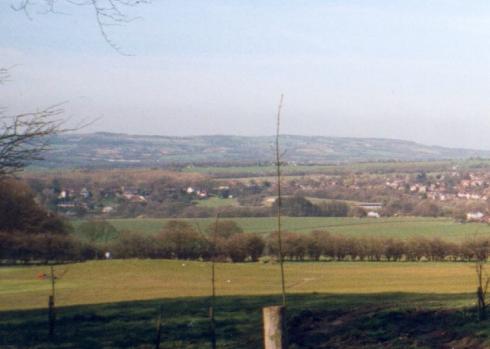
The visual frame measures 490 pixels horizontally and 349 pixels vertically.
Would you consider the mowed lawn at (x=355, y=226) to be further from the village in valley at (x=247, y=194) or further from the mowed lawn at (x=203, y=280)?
the mowed lawn at (x=203, y=280)

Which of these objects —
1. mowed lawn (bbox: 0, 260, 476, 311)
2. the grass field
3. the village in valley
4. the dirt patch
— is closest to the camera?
the dirt patch

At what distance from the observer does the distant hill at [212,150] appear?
8519 centimetres

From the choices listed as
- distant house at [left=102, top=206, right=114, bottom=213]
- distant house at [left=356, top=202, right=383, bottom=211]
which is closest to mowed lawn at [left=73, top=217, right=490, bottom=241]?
distant house at [left=102, top=206, right=114, bottom=213]

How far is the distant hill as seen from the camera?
8519 cm

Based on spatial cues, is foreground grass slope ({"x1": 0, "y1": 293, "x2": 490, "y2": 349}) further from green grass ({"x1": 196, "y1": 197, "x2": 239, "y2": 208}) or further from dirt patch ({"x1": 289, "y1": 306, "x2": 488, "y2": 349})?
green grass ({"x1": 196, "y1": 197, "x2": 239, "y2": 208})

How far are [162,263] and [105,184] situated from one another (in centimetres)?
1709

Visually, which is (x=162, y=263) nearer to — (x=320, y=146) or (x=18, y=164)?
(x=18, y=164)

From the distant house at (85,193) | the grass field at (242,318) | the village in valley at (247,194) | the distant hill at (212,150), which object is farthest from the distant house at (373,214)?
the grass field at (242,318)

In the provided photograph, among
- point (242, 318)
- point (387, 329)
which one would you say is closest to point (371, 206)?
point (242, 318)

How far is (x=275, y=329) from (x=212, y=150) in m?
110

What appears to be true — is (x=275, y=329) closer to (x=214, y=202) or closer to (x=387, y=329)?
(x=387, y=329)

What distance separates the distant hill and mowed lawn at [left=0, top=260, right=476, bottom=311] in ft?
92.0

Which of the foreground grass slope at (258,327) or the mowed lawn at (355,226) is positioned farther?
the mowed lawn at (355,226)

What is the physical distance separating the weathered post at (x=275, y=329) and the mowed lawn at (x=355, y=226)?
40.1 metres
